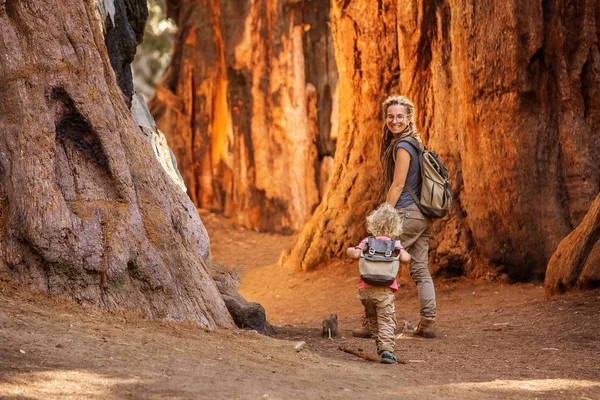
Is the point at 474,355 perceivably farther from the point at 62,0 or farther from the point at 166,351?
the point at 62,0

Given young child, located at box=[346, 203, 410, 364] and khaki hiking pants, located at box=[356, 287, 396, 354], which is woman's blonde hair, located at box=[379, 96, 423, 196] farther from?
khaki hiking pants, located at box=[356, 287, 396, 354]

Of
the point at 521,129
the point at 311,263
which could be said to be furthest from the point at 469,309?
the point at 311,263

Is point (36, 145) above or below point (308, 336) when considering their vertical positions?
above

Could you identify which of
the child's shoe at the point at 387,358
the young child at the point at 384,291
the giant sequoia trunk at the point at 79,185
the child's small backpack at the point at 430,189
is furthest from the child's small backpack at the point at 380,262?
the child's small backpack at the point at 430,189

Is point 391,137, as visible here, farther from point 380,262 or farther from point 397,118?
point 380,262

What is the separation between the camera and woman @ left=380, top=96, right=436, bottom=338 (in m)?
7.68

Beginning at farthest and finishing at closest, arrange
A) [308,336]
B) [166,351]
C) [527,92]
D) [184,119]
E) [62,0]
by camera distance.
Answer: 1. [184,119]
2. [527,92]
3. [308,336]
4. [62,0]
5. [166,351]

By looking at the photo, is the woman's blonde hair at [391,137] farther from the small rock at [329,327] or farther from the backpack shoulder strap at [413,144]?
the small rock at [329,327]

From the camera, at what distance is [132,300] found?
608 centimetres

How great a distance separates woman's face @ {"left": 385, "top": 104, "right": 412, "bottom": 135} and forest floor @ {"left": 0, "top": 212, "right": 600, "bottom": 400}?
172 cm

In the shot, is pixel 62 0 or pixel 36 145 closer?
pixel 36 145

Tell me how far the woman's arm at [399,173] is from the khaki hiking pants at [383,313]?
118cm

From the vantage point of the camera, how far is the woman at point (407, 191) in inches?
302

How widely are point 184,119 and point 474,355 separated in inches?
532
